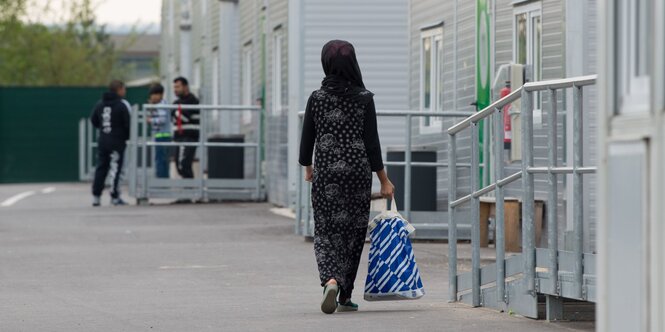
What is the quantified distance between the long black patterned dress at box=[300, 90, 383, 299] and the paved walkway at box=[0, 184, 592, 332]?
346 millimetres

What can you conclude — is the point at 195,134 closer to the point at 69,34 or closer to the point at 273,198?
the point at 273,198

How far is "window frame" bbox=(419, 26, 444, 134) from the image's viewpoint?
61.1 ft

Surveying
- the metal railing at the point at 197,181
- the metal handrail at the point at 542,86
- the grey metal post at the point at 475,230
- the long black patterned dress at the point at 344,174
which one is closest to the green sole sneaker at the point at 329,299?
the long black patterned dress at the point at 344,174

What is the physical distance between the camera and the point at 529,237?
9.14 meters

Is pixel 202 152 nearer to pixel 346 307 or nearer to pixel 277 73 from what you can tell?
pixel 277 73

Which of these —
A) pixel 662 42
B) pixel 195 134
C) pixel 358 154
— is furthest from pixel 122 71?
pixel 662 42

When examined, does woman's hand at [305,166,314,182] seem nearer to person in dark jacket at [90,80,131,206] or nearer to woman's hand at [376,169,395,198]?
woman's hand at [376,169,395,198]

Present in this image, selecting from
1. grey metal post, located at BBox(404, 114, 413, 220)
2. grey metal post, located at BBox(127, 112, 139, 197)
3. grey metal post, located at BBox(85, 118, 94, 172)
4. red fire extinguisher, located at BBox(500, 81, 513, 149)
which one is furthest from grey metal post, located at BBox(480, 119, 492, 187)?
grey metal post, located at BBox(85, 118, 94, 172)

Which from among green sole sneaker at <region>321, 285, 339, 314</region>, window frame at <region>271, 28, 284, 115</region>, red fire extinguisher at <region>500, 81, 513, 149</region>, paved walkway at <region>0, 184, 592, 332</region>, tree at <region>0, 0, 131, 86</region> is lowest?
paved walkway at <region>0, 184, 592, 332</region>

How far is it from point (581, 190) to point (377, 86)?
1331 centimetres

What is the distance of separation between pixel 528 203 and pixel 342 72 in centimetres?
140

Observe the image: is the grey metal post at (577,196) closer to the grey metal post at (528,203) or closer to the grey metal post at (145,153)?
the grey metal post at (528,203)

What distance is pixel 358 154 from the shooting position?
9867mm

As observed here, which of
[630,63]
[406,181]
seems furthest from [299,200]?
[630,63]
